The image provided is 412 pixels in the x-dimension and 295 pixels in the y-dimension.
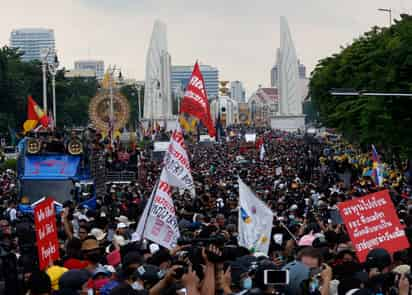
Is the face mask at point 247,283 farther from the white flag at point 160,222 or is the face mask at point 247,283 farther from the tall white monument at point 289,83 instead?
the tall white monument at point 289,83

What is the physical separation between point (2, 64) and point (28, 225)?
76.9m

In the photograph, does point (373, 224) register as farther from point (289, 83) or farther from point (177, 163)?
point (289, 83)

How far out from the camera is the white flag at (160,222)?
1538 centimetres

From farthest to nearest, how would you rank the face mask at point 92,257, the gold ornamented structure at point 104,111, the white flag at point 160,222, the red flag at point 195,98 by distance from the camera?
the gold ornamented structure at point 104,111, the red flag at point 195,98, the white flag at point 160,222, the face mask at point 92,257


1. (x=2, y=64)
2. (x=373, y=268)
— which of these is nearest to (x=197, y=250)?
(x=373, y=268)

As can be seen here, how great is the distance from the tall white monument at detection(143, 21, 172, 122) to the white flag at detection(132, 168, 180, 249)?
420 feet

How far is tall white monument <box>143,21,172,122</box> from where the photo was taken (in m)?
154

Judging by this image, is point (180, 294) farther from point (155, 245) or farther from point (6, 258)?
point (155, 245)

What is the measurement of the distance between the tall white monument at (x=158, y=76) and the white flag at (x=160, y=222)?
127893 millimetres

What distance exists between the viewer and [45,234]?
45.7ft

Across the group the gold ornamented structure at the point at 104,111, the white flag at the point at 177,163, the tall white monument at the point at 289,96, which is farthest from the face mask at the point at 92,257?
the tall white monument at the point at 289,96

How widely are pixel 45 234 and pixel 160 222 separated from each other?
6.56ft

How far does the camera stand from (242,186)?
16.6 metres

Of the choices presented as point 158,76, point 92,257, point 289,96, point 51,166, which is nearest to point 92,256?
point 92,257
